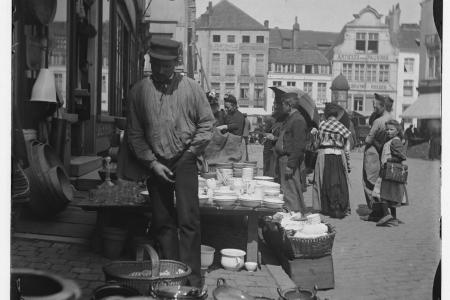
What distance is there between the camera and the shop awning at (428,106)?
442 centimetres

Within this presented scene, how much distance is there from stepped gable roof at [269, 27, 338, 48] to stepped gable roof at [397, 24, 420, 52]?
1.65 feet

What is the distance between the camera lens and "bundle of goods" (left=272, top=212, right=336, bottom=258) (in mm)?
5031

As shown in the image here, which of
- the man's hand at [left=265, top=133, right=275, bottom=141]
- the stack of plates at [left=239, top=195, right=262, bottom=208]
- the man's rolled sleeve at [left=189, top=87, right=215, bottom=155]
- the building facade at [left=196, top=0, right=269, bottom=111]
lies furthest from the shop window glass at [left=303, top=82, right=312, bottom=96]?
the man's hand at [left=265, top=133, right=275, bottom=141]

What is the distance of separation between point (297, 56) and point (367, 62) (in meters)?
0.56

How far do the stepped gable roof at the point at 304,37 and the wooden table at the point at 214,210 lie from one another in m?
1.32

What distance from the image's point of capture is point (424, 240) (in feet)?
→ 15.8

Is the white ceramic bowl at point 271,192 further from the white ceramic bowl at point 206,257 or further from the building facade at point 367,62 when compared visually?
the building facade at point 367,62

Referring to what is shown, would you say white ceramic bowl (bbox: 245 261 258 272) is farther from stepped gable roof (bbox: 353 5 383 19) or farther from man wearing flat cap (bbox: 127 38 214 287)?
stepped gable roof (bbox: 353 5 383 19)

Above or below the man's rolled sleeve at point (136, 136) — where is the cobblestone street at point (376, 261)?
below

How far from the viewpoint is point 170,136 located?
161 inches

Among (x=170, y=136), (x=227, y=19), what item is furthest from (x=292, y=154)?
(x=170, y=136)

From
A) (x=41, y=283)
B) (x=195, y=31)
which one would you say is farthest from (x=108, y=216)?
(x=195, y=31)

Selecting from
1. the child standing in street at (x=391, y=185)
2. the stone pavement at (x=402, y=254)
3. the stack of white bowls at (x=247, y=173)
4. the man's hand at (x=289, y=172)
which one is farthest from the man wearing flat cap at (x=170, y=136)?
the man's hand at (x=289, y=172)
